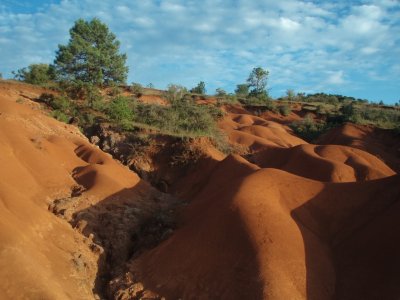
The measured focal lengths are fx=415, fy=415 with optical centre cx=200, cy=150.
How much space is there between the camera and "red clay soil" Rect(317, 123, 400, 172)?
94.3 ft

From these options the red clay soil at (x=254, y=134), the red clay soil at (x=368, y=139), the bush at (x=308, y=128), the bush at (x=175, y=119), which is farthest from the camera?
the bush at (x=308, y=128)

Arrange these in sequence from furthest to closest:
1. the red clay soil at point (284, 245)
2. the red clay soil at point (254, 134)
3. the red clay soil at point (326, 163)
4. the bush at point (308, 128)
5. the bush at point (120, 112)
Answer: the bush at point (308, 128) → the red clay soil at point (254, 134) → the bush at point (120, 112) → the red clay soil at point (326, 163) → the red clay soil at point (284, 245)

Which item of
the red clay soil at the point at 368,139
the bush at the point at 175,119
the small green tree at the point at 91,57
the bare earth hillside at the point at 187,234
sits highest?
the small green tree at the point at 91,57

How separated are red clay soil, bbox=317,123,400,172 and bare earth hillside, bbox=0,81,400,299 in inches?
647

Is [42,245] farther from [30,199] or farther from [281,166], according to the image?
[281,166]

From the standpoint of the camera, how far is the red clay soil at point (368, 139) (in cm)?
2875

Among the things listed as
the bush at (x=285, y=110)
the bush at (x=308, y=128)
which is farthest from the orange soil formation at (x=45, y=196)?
the bush at (x=285, y=110)

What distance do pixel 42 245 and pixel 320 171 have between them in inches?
550

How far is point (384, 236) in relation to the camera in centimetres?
904

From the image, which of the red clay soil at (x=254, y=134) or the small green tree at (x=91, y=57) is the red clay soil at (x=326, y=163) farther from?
the small green tree at (x=91, y=57)

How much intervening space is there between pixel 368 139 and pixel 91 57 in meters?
21.2

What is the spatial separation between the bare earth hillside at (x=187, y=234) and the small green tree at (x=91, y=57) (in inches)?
541

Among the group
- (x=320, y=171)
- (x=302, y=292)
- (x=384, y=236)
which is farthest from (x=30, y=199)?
(x=320, y=171)

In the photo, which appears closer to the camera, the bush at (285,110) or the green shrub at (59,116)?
the green shrub at (59,116)
